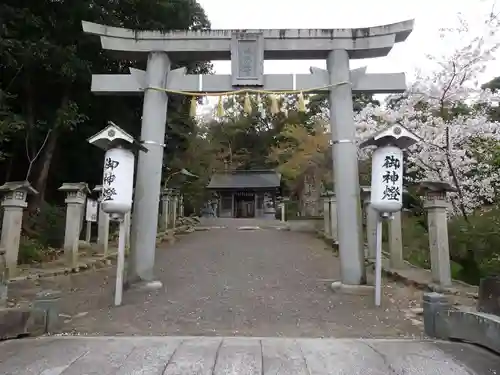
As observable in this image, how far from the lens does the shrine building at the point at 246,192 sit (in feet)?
120

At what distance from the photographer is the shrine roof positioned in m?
36.3

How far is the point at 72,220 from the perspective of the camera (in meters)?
10.5

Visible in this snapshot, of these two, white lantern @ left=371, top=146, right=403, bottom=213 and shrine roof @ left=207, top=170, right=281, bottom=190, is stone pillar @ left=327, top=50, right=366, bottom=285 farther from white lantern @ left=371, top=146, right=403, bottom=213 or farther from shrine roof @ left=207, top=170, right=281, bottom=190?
shrine roof @ left=207, top=170, right=281, bottom=190

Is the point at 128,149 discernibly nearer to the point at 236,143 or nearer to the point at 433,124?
the point at 433,124

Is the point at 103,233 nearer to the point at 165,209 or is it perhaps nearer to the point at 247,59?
the point at 165,209

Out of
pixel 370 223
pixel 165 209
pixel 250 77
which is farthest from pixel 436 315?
pixel 165 209

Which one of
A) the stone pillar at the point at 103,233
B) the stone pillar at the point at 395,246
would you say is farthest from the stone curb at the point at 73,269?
the stone pillar at the point at 395,246

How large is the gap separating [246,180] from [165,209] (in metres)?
17.6

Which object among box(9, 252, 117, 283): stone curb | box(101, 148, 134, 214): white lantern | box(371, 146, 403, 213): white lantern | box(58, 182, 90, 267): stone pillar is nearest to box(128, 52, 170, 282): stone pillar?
box(101, 148, 134, 214): white lantern

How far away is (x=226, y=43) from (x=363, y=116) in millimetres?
13143

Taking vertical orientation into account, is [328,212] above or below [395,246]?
above

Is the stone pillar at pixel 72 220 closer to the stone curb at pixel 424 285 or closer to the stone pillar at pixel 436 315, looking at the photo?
the stone curb at pixel 424 285

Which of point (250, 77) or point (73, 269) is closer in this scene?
point (250, 77)

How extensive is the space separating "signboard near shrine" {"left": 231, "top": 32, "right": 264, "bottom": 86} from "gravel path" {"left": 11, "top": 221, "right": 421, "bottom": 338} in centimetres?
413
